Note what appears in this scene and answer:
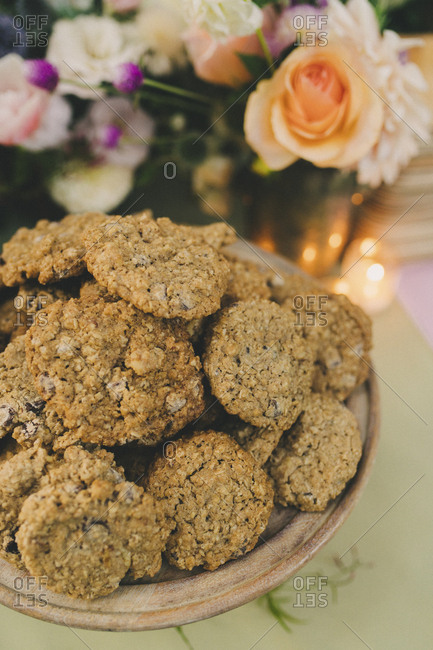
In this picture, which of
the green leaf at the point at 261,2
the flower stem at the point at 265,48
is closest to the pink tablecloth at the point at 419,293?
the flower stem at the point at 265,48

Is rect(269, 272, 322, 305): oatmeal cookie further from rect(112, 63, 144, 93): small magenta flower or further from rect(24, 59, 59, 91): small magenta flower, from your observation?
rect(24, 59, 59, 91): small magenta flower

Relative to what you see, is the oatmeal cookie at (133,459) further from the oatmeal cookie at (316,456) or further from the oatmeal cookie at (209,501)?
the oatmeal cookie at (316,456)

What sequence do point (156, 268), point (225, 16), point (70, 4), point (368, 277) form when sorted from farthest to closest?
point (368, 277)
point (70, 4)
point (225, 16)
point (156, 268)

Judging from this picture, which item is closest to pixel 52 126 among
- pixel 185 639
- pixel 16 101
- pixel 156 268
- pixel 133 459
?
pixel 16 101

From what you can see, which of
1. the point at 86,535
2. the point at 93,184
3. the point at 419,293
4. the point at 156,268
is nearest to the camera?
the point at 86,535

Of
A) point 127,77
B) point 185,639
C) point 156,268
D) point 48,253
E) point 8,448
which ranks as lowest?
point 185,639

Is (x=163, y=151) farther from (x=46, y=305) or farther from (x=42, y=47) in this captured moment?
(x=46, y=305)

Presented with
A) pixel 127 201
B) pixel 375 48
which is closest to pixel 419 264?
pixel 375 48

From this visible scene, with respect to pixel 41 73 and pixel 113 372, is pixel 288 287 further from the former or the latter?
pixel 41 73
